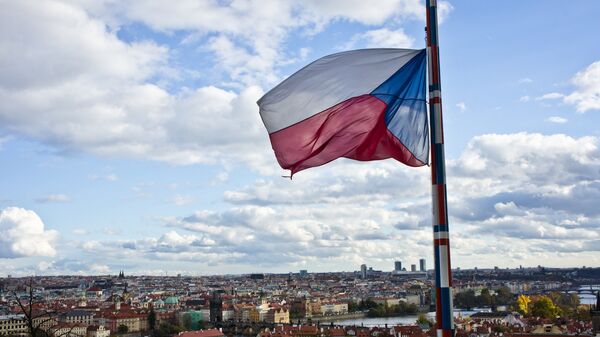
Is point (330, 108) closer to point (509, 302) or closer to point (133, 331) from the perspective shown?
point (133, 331)

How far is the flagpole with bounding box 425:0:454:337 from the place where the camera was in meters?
3.01

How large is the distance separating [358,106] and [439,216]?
2.29ft

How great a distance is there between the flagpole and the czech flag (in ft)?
0.80

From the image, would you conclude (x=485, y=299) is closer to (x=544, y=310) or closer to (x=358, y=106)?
(x=544, y=310)

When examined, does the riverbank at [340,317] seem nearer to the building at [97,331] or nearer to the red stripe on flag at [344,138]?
the building at [97,331]

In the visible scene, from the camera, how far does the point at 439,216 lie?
→ 3051mm

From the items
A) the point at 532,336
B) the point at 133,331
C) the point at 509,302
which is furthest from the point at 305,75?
the point at 509,302

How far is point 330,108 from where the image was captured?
11.4 feet

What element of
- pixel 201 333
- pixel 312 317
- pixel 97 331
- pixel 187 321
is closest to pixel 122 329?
pixel 97 331

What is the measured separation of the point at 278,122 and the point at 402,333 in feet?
102

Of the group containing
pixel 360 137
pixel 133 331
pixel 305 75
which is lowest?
pixel 133 331

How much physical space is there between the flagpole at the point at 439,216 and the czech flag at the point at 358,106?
0.24 meters

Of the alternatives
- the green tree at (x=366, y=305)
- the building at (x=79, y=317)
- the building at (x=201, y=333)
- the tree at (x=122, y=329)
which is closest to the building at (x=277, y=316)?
the green tree at (x=366, y=305)

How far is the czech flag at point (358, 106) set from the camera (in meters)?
3.43
